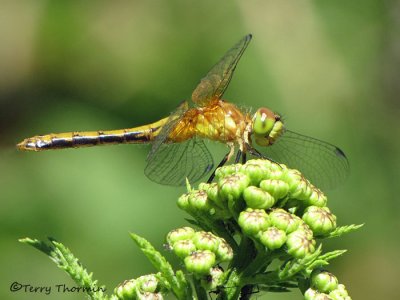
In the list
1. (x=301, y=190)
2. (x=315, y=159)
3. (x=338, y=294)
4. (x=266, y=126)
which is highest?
(x=266, y=126)

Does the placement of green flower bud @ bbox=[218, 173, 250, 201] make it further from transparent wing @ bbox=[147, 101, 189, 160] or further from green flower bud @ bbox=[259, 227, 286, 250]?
transparent wing @ bbox=[147, 101, 189, 160]

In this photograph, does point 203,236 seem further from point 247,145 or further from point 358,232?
point 358,232

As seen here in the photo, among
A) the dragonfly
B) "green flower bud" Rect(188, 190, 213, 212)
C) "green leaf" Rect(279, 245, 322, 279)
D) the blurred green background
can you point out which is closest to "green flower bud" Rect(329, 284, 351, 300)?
"green leaf" Rect(279, 245, 322, 279)

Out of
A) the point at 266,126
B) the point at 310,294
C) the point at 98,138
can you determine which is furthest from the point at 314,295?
the point at 98,138

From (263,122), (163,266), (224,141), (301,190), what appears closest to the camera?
(163,266)

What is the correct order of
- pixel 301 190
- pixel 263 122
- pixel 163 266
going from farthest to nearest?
pixel 263 122 → pixel 301 190 → pixel 163 266

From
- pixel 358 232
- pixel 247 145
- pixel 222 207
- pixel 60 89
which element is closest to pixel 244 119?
pixel 247 145

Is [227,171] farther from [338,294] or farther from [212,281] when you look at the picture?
[338,294]
